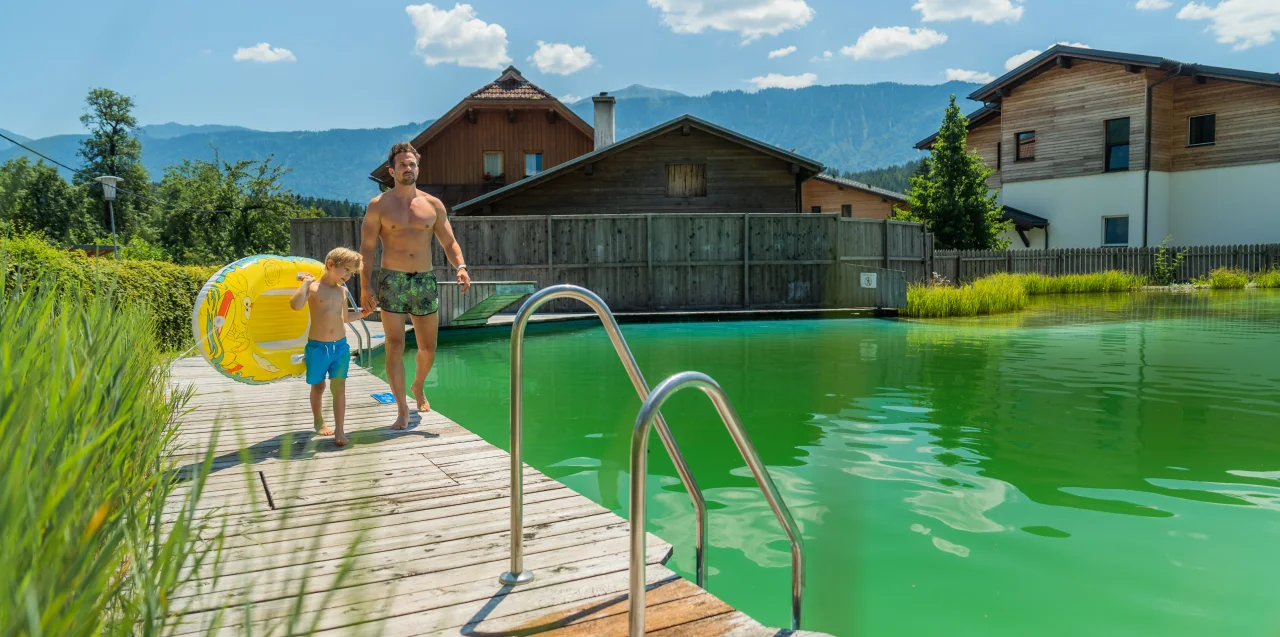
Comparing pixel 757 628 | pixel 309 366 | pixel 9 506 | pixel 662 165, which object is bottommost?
pixel 757 628

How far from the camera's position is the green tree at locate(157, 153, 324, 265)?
48.3 m

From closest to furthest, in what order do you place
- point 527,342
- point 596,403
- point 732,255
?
point 596,403 < point 527,342 < point 732,255

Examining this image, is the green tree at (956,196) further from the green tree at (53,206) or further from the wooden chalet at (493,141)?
the green tree at (53,206)

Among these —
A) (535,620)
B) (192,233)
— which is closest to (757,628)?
(535,620)

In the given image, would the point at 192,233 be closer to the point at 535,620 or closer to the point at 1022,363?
the point at 1022,363

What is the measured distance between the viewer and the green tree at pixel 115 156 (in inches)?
2181

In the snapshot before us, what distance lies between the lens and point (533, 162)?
3216 cm

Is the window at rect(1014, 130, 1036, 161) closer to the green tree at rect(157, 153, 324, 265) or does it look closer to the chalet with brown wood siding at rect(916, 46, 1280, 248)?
the chalet with brown wood siding at rect(916, 46, 1280, 248)

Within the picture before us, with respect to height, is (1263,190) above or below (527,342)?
above

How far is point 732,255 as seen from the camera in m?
20.2

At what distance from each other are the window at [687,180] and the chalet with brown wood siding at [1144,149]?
46.5ft

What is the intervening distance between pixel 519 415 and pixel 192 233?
172ft

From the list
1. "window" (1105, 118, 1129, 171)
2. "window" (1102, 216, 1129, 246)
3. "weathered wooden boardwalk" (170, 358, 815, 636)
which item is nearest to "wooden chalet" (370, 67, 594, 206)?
"window" (1105, 118, 1129, 171)

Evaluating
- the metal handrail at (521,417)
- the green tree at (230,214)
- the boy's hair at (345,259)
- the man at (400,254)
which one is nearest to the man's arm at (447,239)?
the man at (400,254)
